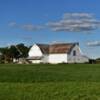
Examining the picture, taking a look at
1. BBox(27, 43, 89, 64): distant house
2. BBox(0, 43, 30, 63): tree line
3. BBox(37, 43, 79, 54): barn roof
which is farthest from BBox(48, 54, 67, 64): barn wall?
BBox(0, 43, 30, 63): tree line

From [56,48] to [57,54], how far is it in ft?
9.81

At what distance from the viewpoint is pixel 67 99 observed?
1286cm

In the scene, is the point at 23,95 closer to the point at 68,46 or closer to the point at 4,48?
the point at 68,46

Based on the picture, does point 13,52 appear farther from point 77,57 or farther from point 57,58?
point 77,57

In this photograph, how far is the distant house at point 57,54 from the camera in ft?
376

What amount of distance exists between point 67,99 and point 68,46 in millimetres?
104543

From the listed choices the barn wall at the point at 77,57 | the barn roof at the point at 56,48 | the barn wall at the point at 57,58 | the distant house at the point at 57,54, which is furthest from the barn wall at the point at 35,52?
the barn wall at the point at 77,57

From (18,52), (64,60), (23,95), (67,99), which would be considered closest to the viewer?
(67,99)

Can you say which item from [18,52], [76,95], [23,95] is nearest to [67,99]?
[76,95]

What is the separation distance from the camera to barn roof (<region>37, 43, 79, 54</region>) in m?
116

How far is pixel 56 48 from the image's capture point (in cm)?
11875

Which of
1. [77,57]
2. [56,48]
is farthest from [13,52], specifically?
[77,57]

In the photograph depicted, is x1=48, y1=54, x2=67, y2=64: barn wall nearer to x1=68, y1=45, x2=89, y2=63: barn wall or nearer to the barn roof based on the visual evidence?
the barn roof

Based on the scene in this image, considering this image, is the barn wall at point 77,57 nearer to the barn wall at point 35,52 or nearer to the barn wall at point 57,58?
the barn wall at point 57,58
